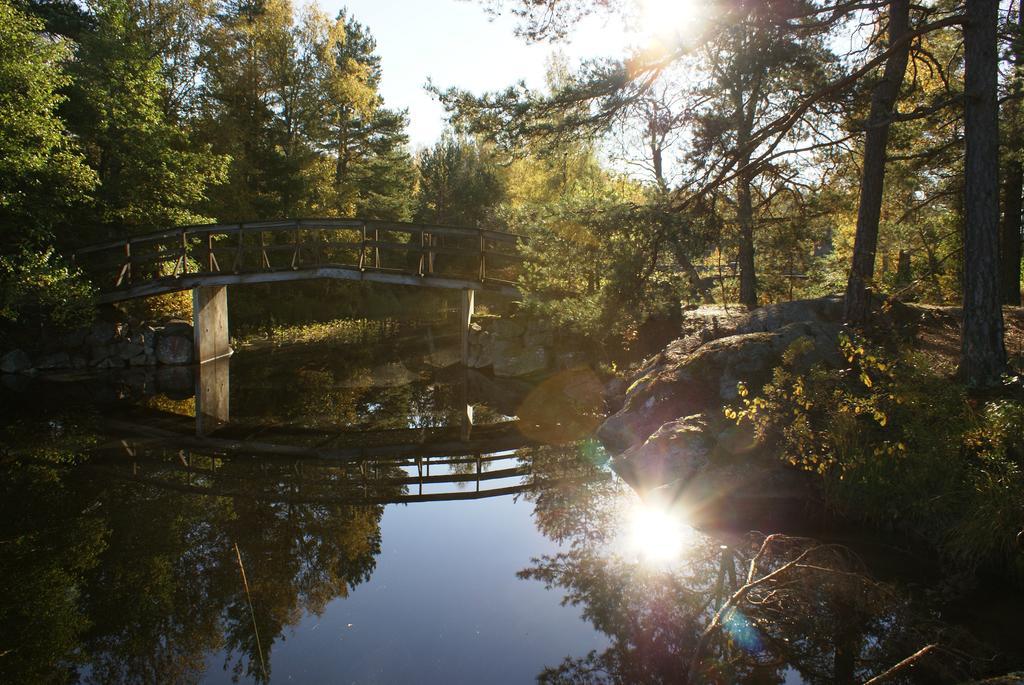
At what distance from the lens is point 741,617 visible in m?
4.78

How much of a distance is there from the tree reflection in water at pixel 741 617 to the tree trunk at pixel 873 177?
4482 mm

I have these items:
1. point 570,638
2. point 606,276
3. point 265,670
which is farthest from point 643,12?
point 265,670

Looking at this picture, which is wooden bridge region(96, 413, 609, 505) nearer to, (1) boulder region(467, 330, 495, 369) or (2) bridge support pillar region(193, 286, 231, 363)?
(1) boulder region(467, 330, 495, 369)

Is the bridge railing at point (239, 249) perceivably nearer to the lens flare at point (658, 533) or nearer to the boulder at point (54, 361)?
the boulder at point (54, 361)

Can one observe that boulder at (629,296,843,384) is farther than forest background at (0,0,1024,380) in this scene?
Yes

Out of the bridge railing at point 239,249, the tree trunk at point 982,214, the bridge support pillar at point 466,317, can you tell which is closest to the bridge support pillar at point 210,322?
the bridge railing at point 239,249

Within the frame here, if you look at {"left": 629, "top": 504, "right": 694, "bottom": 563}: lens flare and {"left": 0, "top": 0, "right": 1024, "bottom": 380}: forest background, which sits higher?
{"left": 0, "top": 0, "right": 1024, "bottom": 380}: forest background

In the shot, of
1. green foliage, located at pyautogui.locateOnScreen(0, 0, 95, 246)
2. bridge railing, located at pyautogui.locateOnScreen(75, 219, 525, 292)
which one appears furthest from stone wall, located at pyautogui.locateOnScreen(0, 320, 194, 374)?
green foliage, located at pyautogui.locateOnScreen(0, 0, 95, 246)

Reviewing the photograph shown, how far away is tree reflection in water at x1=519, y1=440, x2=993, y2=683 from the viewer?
427cm

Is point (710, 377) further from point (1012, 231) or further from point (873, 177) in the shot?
point (1012, 231)

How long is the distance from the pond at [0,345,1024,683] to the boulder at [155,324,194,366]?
705cm

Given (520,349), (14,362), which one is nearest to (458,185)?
(520,349)

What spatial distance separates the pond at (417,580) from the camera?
4.42 m

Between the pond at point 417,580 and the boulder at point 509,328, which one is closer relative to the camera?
the pond at point 417,580
